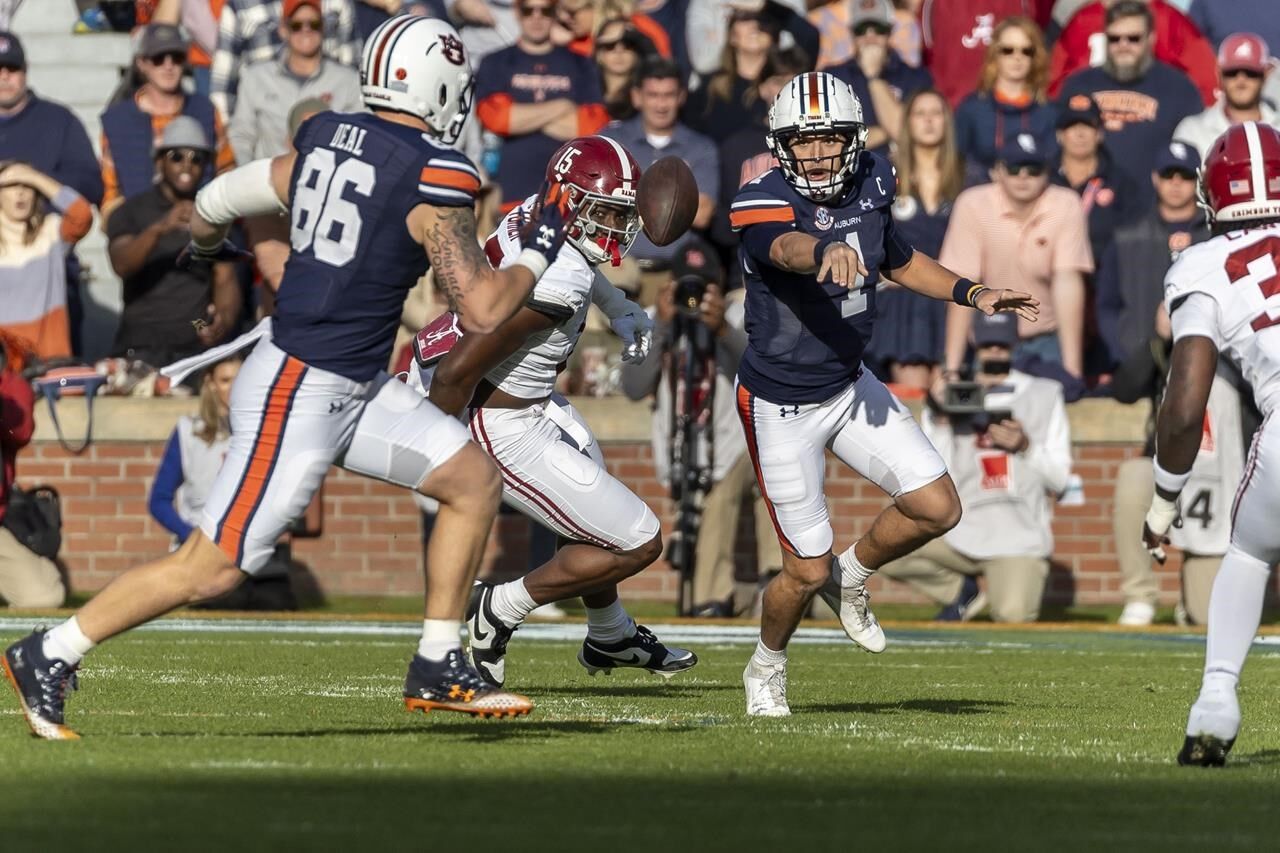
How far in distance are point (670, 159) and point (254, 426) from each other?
2.35 m

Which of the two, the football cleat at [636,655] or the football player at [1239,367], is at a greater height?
the football player at [1239,367]

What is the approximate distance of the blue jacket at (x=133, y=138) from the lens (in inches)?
627

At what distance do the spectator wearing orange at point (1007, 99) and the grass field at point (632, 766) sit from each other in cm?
579

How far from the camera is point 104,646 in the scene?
37.0ft

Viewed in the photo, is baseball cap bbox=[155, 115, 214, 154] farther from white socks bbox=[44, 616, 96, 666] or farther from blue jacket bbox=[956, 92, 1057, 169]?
white socks bbox=[44, 616, 96, 666]

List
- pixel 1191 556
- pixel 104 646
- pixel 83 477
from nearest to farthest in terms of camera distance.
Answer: pixel 104 646
pixel 1191 556
pixel 83 477

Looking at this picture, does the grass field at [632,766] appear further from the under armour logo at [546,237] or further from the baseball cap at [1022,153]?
the baseball cap at [1022,153]

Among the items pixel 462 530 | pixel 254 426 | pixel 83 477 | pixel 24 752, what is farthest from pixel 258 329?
pixel 83 477

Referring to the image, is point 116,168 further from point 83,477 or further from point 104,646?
point 104,646

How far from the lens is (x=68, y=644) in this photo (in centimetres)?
671

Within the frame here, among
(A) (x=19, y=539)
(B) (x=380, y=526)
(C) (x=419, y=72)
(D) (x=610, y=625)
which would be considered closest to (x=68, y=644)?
(C) (x=419, y=72)

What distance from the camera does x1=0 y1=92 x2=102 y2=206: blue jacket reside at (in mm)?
15969

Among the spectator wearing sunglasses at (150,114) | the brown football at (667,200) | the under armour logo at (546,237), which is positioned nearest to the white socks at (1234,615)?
the under armour logo at (546,237)

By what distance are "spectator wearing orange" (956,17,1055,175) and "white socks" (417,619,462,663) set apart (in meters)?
9.02
